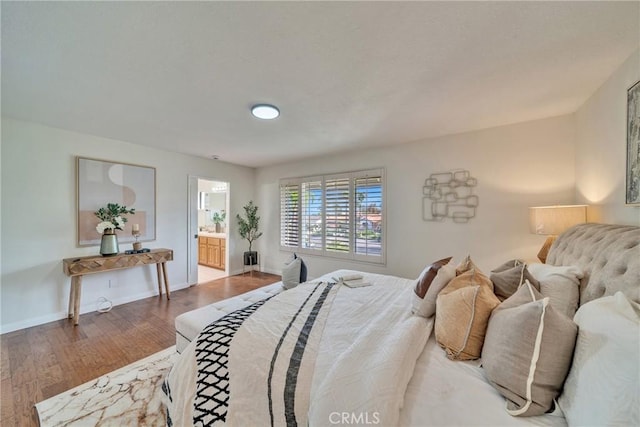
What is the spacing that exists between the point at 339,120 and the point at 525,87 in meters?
1.70

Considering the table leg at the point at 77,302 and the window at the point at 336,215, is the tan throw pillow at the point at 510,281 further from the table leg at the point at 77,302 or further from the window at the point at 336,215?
the table leg at the point at 77,302

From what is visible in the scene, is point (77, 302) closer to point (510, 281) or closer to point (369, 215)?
point (369, 215)

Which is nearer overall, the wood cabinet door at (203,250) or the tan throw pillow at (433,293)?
the tan throw pillow at (433,293)

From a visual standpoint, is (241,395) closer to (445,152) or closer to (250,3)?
(250,3)

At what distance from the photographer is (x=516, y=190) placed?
2.83 metres

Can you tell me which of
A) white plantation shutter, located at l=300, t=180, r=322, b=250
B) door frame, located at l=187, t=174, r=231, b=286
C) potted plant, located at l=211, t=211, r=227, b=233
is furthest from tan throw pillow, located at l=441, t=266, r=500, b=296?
potted plant, located at l=211, t=211, r=227, b=233

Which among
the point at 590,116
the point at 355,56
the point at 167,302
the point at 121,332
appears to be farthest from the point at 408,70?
the point at 167,302

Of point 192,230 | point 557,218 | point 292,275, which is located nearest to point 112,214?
point 192,230

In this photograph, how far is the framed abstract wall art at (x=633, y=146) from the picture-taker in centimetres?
148

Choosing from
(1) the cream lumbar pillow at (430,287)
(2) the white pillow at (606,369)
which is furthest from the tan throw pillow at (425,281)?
(2) the white pillow at (606,369)

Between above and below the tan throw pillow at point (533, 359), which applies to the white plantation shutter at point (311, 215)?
above

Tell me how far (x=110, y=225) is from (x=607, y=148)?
5356 mm

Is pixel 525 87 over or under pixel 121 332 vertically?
over

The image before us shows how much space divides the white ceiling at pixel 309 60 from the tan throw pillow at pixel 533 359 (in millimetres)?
A: 1549
